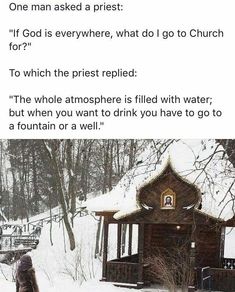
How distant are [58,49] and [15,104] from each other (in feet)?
2.64

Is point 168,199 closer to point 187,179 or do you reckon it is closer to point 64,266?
point 187,179

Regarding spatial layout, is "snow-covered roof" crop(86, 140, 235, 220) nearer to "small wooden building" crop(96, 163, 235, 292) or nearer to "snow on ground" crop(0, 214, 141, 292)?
"small wooden building" crop(96, 163, 235, 292)

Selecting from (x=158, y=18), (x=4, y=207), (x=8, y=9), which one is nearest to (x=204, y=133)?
(x=158, y=18)

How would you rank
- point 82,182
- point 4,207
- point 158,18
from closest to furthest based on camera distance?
point 158,18, point 82,182, point 4,207

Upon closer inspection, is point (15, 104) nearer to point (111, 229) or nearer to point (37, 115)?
point (37, 115)

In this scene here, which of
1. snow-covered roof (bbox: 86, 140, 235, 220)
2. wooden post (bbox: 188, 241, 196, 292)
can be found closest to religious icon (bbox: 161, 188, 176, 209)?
snow-covered roof (bbox: 86, 140, 235, 220)

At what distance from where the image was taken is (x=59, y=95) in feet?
21.2

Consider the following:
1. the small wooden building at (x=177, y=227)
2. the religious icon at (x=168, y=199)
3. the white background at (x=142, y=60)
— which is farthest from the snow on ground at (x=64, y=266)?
the white background at (x=142, y=60)

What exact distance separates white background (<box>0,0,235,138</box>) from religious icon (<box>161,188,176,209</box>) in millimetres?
6302

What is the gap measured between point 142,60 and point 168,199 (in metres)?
6.85

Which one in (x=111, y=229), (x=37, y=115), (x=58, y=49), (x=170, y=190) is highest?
(x=58, y=49)

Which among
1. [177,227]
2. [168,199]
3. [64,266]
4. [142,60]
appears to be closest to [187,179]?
[168,199]

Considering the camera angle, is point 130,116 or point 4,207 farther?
point 4,207

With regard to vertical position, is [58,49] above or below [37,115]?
Result: above
